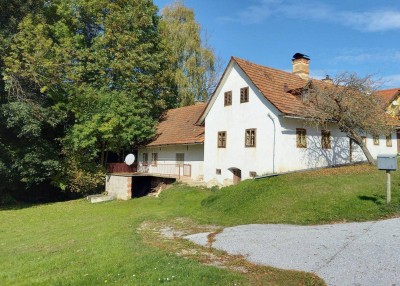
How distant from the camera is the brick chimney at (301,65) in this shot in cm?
2753

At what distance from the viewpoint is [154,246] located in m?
10.1

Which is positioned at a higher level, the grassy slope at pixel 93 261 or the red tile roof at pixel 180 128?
the red tile roof at pixel 180 128

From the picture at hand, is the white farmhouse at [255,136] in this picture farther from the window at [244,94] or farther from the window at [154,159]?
the window at [154,159]

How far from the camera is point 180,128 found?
29.6 meters

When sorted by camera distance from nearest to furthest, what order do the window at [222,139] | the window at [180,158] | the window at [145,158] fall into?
the window at [222,139] < the window at [180,158] < the window at [145,158]

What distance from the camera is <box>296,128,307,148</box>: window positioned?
21.3 meters

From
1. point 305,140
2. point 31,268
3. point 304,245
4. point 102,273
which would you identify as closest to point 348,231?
point 304,245

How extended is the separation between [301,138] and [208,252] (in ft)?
46.7

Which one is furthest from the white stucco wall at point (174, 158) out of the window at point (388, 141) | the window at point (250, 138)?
the window at point (388, 141)

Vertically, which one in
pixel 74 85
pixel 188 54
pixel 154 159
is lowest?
pixel 154 159

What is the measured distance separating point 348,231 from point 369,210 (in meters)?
2.80

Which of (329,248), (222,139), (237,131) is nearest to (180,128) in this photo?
(222,139)

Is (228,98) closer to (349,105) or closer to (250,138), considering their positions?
(250,138)

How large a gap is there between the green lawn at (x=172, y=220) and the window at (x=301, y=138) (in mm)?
2584
